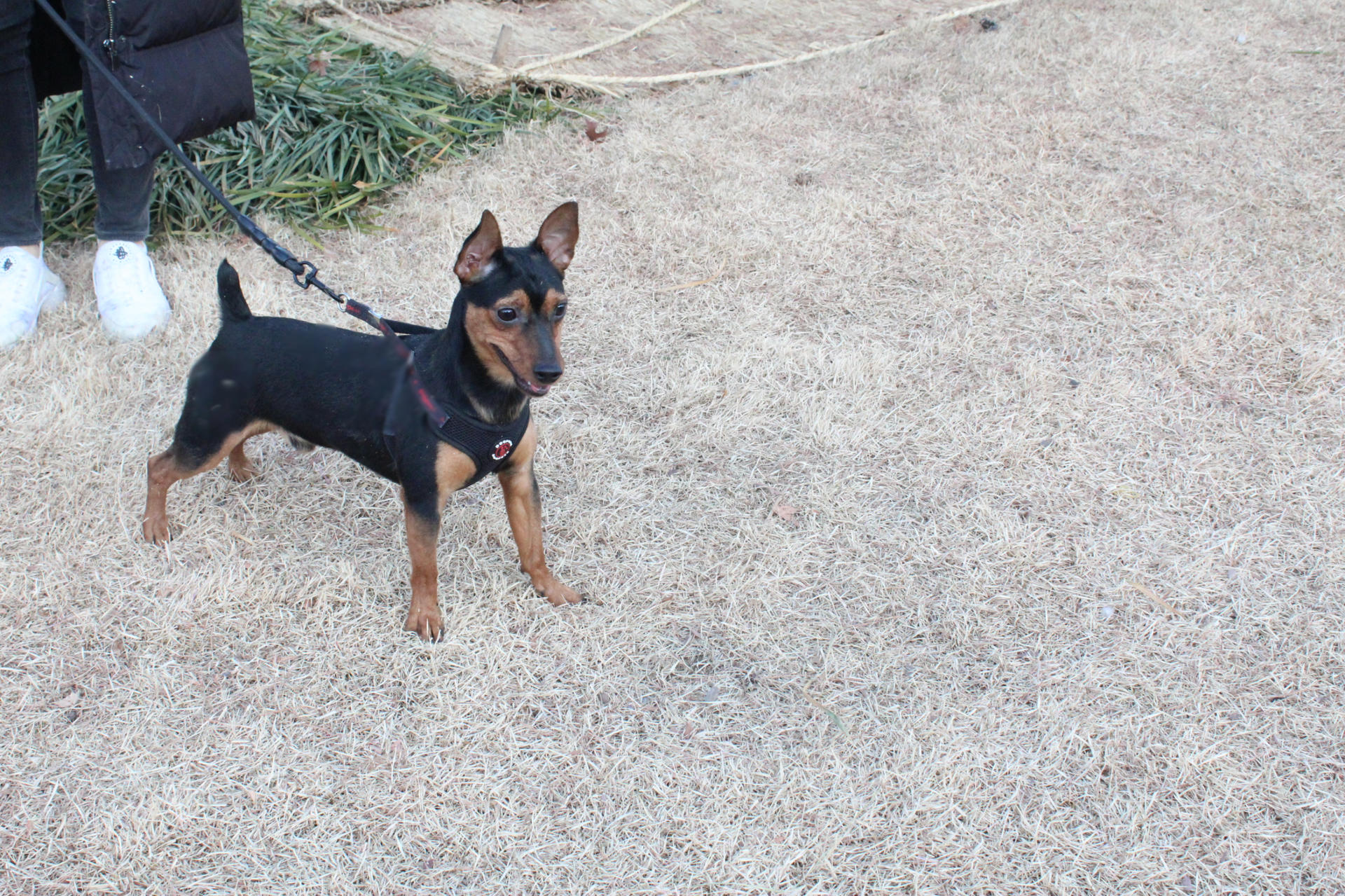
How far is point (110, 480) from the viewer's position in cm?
341

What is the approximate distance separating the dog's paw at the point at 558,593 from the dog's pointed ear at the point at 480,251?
3.46 feet

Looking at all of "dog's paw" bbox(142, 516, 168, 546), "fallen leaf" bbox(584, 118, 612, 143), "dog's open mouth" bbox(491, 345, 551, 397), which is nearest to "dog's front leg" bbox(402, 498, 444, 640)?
"dog's open mouth" bbox(491, 345, 551, 397)

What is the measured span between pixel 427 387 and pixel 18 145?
2.64 meters

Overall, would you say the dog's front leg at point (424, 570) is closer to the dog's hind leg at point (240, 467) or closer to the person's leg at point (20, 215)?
the dog's hind leg at point (240, 467)

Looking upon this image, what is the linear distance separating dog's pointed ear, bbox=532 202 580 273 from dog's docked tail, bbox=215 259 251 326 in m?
0.90

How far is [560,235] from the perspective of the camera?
263 cm

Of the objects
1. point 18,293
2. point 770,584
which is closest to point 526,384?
point 770,584

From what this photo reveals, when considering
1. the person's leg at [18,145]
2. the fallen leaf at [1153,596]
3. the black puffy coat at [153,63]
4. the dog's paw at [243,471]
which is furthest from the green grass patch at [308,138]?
the fallen leaf at [1153,596]

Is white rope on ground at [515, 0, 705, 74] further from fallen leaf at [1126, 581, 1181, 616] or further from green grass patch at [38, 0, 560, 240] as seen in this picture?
fallen leaf at [1126, 581, 1181, 616]

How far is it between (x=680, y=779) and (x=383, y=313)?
275 cm

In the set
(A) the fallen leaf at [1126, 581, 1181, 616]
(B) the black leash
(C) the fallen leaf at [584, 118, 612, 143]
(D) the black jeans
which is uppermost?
(B) the black leash

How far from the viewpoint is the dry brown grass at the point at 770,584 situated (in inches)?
95.7

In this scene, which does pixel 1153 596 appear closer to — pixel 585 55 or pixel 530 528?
pixel 530 528

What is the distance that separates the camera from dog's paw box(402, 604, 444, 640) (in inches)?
114
